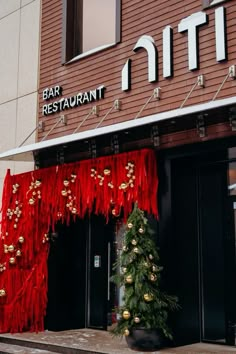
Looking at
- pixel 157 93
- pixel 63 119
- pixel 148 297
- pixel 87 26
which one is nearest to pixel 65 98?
pixel 63 119

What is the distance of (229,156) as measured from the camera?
827cm

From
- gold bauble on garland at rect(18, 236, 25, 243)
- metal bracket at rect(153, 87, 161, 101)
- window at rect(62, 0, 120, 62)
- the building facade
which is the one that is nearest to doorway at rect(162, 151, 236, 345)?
the building facade

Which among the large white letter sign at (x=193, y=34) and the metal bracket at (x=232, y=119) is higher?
the large white letter sign at (x=193, y=34)

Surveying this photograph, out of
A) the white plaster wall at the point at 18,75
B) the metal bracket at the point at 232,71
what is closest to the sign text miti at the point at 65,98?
the white plaster wall at the point at 18,75

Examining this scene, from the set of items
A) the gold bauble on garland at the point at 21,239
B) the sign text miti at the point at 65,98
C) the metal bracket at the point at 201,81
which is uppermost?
the sign text miti at the point at 65,98

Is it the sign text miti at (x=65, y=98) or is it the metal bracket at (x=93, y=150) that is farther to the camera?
the sign text miti at (x=65, y=98)

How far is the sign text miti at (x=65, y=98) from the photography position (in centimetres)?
962

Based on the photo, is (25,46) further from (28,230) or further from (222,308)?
(222,308)

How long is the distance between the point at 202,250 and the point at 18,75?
220 inches

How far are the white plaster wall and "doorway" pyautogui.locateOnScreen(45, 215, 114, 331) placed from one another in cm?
167

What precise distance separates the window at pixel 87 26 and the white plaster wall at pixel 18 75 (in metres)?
0.87

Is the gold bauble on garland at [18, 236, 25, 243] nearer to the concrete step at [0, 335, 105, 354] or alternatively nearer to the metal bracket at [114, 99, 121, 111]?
the concrete step at [0, 335, 105, 354]

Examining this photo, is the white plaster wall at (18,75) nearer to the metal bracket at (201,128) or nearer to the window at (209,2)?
the metal bracket at (201,128)

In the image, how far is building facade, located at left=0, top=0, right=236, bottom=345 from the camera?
26.0 ft
